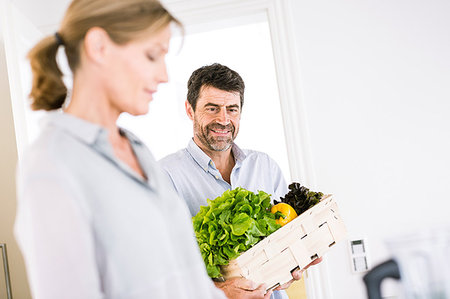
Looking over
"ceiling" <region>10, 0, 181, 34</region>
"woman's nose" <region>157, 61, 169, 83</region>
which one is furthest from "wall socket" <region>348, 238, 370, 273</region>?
"woman's nose" <region>157, 61, 169, 83</region>

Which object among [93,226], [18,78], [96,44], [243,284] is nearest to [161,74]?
[96,44]

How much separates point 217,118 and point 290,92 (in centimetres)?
62

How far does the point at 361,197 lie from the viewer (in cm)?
217

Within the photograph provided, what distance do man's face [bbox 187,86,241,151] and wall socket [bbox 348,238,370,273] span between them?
82cm

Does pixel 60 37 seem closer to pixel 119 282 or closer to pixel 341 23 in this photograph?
pixel 119 282

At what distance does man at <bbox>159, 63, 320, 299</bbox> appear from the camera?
64.7 inches

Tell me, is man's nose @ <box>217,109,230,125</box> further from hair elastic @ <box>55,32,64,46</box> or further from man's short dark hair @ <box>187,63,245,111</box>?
hair elastic @ <box>55,32,64,46</box>

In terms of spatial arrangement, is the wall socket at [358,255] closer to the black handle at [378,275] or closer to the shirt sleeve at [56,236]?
the black handle at [378,275]

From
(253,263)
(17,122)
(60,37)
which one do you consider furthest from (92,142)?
(17,122)

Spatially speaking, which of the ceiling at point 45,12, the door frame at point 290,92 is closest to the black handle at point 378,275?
the door frame at point 290,92

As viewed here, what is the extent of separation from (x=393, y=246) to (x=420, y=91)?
173 centimetres

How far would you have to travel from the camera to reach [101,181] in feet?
1.89

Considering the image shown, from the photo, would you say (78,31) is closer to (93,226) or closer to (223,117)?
(93,226)

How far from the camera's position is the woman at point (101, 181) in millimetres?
→ 530
